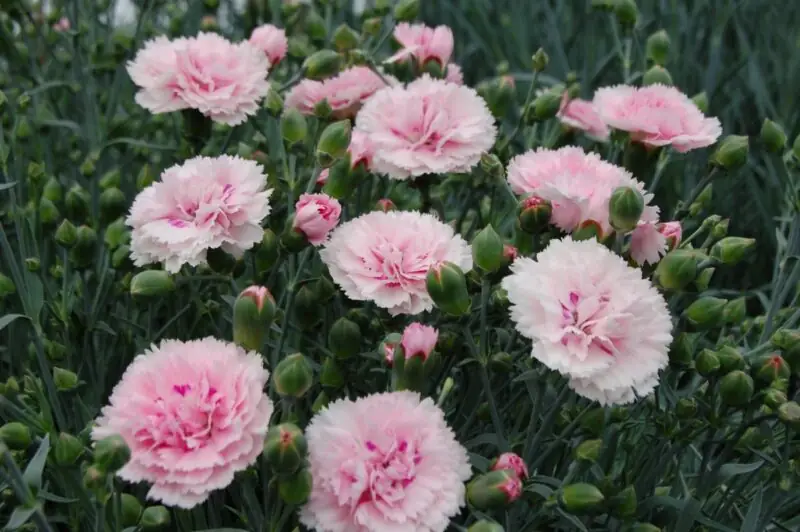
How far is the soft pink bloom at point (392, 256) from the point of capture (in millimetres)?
625

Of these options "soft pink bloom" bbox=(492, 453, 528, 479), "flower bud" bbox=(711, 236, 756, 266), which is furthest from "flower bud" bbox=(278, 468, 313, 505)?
"flower bud" bbox=(711, 236, 756, 266)

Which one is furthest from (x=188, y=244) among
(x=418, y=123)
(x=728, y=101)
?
(x=728, y=101)

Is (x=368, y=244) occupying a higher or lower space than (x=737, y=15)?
higher

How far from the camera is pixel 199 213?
0.64 metres

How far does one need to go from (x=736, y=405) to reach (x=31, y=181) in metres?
0.69

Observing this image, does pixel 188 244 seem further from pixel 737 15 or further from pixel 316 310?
pixel 737 15

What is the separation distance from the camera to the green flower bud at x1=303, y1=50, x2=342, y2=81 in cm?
87

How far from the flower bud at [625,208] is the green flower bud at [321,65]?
37 centimetres

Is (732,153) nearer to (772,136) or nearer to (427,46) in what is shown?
(772,136)

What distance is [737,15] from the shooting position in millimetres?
1425

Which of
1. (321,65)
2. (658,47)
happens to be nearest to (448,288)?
(321,65)

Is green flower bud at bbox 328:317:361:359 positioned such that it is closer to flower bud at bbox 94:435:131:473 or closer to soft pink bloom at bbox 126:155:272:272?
soft pink bloom at bbox 126:155:272:272

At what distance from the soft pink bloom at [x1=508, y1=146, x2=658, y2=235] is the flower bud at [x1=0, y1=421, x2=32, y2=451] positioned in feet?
1.35

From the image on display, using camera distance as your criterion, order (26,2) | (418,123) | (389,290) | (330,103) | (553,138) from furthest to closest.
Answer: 1. (26,2)
2. (553,138)
3. (330,103)
4. (418,123)
5. (389,290)
